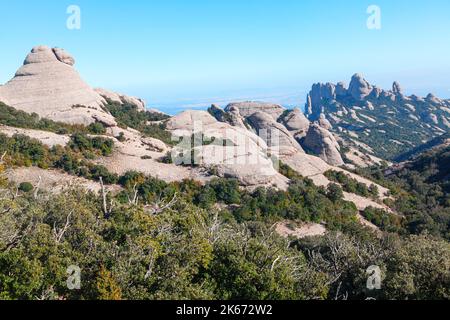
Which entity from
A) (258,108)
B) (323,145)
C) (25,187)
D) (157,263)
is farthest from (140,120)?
(157,263)

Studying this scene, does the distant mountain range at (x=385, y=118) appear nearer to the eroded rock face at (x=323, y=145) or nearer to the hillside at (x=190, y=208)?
the eroded rock face at (x=323, y=145)

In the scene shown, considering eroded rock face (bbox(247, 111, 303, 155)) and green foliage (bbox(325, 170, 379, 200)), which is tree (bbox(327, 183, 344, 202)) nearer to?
green foliage (bbox(325, 170, 379, 200))

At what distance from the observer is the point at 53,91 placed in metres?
57.6

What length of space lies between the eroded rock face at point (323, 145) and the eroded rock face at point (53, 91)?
156ft

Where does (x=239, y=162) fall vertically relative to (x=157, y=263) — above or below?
above

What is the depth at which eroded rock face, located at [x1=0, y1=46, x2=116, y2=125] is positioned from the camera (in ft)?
177

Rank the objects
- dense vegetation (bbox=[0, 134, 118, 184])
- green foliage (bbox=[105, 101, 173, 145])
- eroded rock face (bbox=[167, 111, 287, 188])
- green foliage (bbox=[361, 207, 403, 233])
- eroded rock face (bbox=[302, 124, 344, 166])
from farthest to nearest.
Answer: eroded rock face (bbox=[302, 124, 344, 166]) < green foliage (bbox=[105, 101, 173, 145]) < eroded rock face (bbox=[167, 111, 287, 188]) < green foliage (bbox=[361, 207, 403, 233]) < dense vegetation (bbox=[0, 134, 118, 184])

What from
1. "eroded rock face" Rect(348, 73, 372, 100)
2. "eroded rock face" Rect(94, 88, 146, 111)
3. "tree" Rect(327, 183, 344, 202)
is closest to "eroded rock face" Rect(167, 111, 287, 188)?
"tree" Rect(327, 183, 344, 202)

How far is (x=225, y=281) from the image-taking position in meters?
17.0

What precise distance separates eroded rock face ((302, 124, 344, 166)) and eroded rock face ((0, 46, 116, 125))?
4750 centimetres

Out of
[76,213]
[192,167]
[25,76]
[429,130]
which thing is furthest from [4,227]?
[429,130]

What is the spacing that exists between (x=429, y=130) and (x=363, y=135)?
37223 millimetres

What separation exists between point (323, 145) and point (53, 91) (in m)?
56.7

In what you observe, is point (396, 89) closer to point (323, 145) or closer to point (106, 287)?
point (323, 145)
